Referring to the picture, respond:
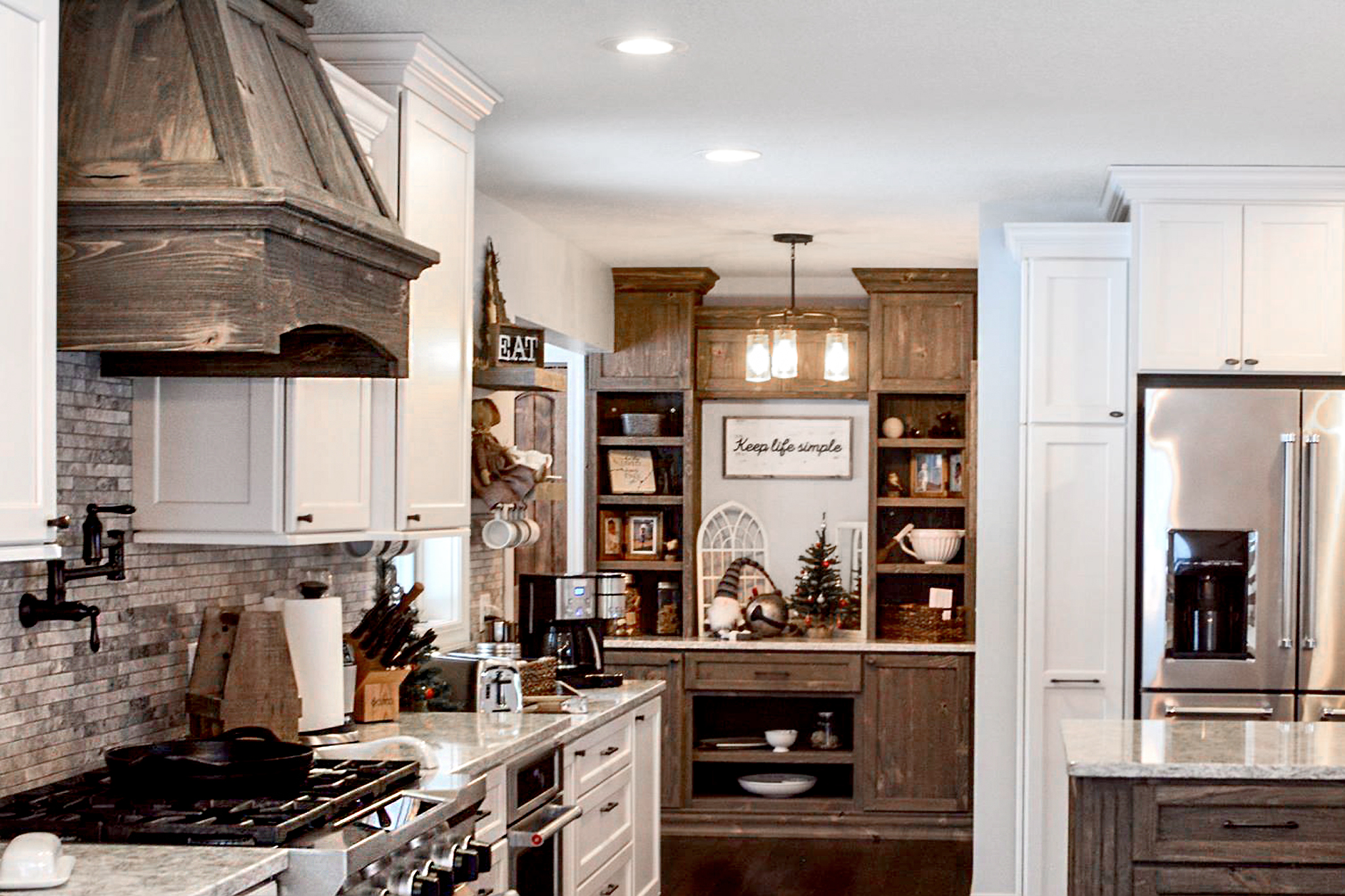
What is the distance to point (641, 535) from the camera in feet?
25.1

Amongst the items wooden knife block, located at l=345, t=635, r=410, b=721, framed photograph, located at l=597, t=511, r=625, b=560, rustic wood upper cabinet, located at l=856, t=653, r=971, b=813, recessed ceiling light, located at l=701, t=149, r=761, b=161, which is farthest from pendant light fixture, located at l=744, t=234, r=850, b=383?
wooden knife block, located at l=345, t=635, r=410, b=721

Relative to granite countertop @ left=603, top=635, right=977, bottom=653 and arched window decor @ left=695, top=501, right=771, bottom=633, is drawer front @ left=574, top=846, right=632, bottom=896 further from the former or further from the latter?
arched window decor @ left=695, top=501, right=771, bottom=633

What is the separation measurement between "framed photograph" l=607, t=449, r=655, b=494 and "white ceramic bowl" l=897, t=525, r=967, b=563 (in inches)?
48.7

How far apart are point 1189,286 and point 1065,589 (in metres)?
1.06

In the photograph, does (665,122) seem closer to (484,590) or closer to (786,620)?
(484,590)

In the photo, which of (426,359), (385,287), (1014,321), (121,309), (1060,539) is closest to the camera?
(121,309)

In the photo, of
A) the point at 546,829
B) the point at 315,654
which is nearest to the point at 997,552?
the point at 546,829

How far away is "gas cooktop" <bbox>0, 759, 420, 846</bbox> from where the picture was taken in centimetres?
254

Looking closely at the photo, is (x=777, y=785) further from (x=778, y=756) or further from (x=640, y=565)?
(x=640, y=565)

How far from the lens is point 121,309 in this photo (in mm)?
2648

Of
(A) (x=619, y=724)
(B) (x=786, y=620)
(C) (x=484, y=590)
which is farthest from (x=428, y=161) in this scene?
(B) (x=786, y=620)

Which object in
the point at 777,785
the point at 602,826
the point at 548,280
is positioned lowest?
the point at 777,785

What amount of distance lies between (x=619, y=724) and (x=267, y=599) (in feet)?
5.29

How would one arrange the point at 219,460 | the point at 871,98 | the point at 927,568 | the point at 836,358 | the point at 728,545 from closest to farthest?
the point at 219,460
the point at 871,98
the point at 836,358
the point at 927,568
the point at 728,545
